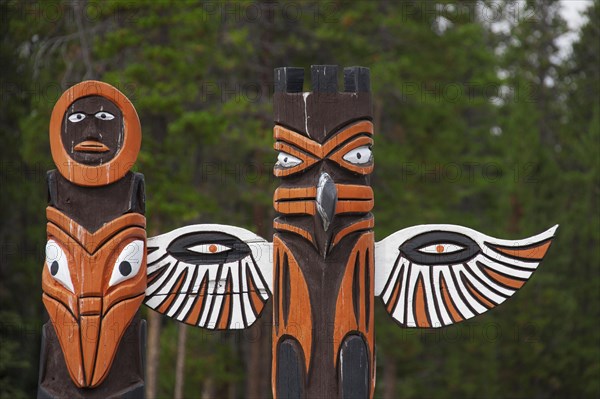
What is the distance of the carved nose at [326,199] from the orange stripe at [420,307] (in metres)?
1.15

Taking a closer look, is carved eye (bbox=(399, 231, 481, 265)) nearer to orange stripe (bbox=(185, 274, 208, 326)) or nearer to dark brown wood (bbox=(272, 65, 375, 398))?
dark brown wood (bbox=(272, 65, 375, 398))

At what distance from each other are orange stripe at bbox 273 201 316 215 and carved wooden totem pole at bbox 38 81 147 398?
3.76 feet

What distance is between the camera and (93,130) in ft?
28.8

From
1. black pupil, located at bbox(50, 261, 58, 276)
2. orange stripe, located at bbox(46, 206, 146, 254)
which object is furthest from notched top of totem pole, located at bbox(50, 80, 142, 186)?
black pupil, located at bbox(50, 261, 58, 276)

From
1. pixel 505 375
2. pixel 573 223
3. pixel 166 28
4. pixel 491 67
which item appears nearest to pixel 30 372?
pixel 166 28

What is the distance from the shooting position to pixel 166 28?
19.6 m

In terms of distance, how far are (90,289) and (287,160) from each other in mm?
1894

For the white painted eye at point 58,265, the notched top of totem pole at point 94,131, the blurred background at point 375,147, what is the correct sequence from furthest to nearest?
the blurred background at point 375,147
the notched top of totem pole at point 94,131
the white painted eye at point 58,265

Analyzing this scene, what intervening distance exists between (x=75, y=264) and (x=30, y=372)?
41.9 feet

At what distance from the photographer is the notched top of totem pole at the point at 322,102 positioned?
8.88m

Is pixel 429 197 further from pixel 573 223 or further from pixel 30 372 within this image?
pixel 30 372

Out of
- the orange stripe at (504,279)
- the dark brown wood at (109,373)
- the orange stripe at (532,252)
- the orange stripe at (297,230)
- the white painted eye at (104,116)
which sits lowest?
the dark brown wood at (109,373)

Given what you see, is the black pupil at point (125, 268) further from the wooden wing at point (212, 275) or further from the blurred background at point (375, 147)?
the blurred background at point (375, 147)

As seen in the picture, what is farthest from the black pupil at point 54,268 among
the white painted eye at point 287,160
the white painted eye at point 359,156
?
the white painted eye at point 359,156
